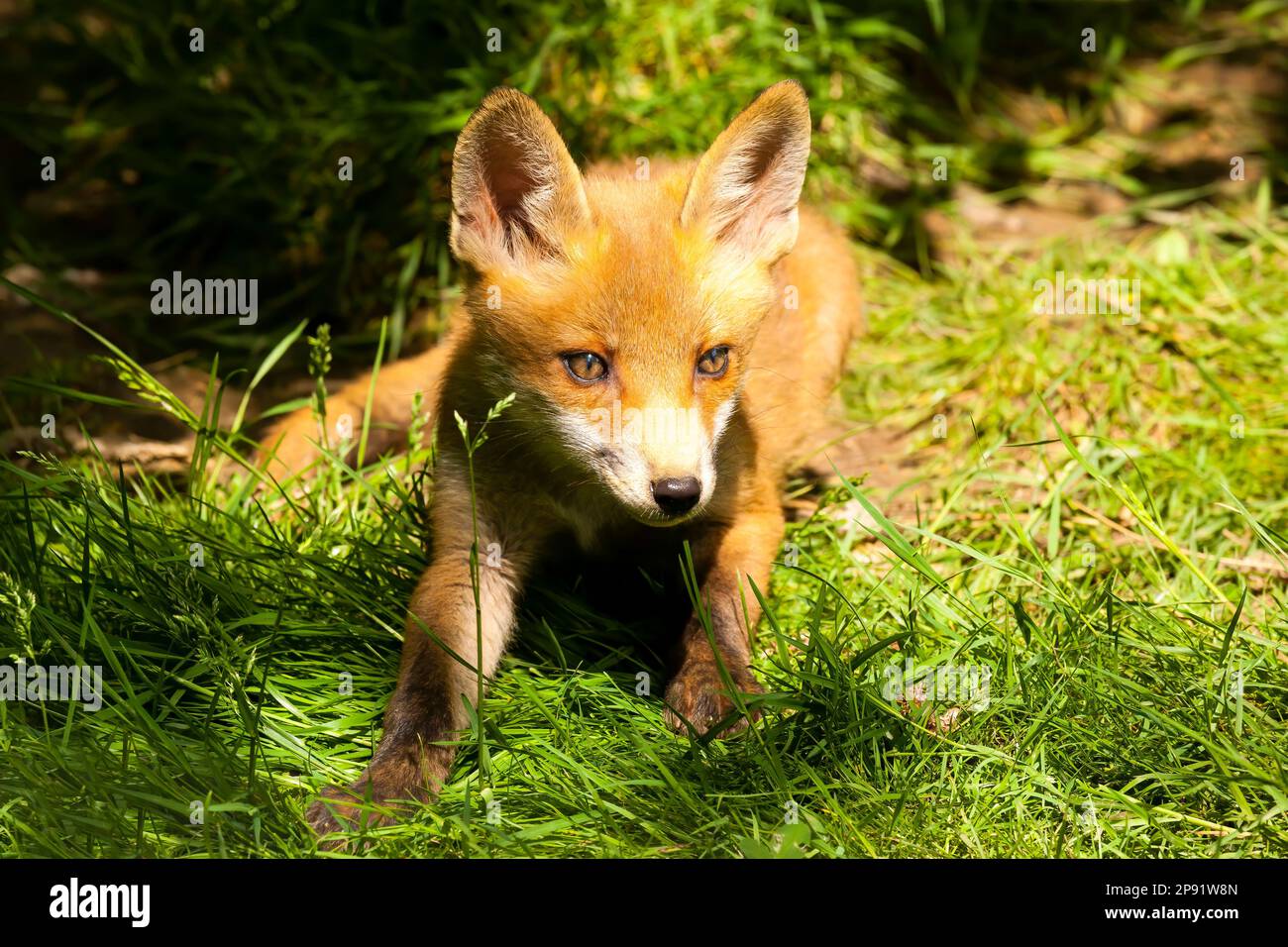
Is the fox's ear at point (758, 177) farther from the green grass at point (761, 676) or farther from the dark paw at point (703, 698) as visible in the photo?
the dark paw at point (703, 698)

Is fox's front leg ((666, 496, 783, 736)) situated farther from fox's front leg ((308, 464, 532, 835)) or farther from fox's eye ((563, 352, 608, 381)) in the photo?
fox's eye ((563, 352, 608, 381))

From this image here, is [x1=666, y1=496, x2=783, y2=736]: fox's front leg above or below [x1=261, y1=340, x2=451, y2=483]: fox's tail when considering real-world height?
below

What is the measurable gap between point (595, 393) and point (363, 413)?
1.66m

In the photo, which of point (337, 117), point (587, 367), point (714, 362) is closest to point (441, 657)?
point (587, 367)

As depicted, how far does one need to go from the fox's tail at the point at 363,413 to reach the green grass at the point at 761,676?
235mm

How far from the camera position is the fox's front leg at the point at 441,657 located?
108 inches

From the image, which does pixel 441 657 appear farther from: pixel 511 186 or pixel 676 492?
pixel 511 186

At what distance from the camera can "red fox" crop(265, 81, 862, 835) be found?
113 inches

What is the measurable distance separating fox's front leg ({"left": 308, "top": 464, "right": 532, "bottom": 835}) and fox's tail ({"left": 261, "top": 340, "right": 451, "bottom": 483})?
0.93 meters

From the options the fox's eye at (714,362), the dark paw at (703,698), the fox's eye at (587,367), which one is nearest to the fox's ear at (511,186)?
the fox's eye at (587,367)

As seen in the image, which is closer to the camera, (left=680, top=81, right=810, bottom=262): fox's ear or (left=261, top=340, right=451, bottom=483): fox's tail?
(left=680, top=81, right=810, bottom=262): fox's ear

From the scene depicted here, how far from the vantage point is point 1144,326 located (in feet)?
15.6

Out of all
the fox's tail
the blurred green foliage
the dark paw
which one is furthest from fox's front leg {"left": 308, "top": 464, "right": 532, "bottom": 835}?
the blurred green foliage
